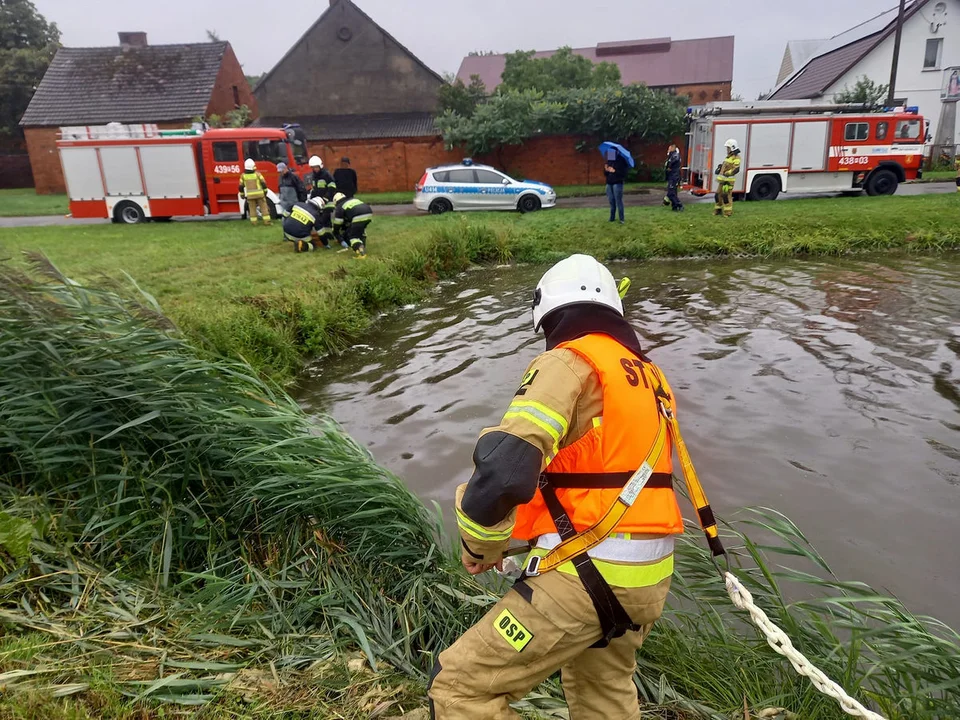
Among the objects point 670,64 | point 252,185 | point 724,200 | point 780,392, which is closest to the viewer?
point 780,392

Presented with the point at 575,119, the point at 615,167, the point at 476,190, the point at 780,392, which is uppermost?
the point at 575,119

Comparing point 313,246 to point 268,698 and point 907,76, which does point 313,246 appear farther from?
point 907,76

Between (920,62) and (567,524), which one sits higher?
(920,62)

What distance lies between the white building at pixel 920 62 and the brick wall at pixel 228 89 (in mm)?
29124

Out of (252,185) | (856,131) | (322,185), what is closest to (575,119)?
(856,131)

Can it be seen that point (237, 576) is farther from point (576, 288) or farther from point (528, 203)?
point (528, 203)

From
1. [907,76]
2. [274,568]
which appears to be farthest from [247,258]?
[907,76]

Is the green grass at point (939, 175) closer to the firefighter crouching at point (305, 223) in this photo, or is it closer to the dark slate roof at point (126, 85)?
the firefighter crouching at point (305, 223)

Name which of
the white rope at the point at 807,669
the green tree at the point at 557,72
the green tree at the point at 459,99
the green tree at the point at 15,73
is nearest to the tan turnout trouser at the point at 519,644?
the white rope at the point at 807,669

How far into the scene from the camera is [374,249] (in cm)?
1272

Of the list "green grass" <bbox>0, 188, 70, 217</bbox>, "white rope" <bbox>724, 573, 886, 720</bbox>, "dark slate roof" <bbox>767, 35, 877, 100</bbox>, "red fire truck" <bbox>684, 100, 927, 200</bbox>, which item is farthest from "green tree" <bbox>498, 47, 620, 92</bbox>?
A: "white rope" <bbox>724, 573, 886, 720</bbox>

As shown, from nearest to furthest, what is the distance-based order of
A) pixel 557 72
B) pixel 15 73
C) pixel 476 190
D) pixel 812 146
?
pixel 476 190 < pixel 812 146 < pixel 15 73 < pixel 557 72

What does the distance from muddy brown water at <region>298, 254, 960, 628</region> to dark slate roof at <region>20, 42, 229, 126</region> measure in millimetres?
27074

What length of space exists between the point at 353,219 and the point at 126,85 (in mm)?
27768
